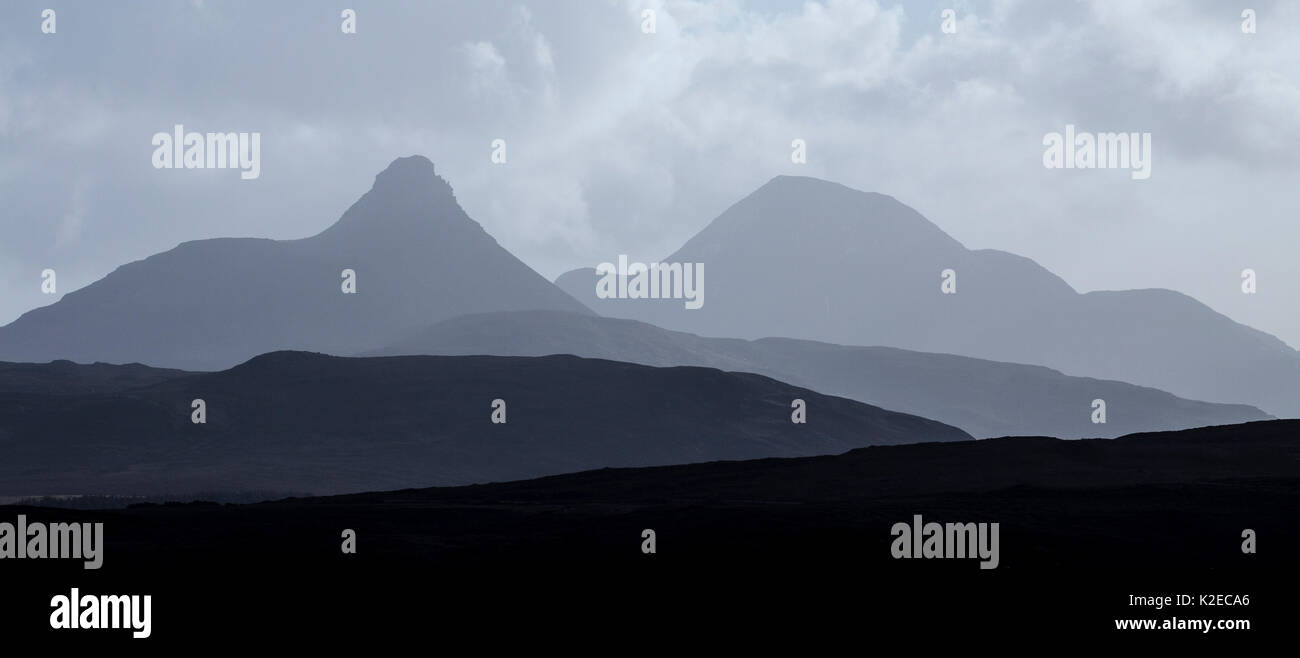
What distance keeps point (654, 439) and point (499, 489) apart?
116389mm

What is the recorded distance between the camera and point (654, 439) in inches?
7835

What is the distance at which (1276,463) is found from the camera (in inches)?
3132
